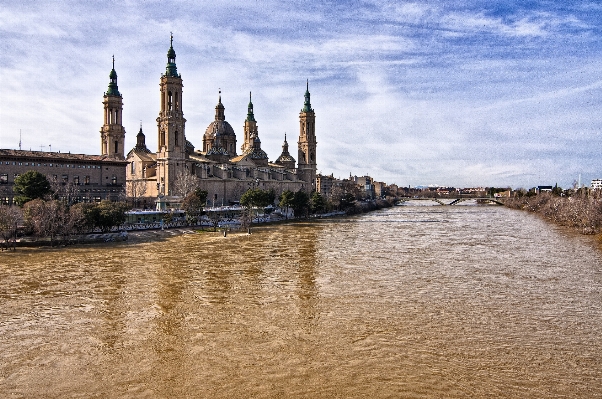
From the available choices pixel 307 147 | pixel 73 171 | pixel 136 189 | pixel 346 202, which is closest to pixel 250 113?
pixel 307 147

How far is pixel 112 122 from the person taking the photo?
5919 cm

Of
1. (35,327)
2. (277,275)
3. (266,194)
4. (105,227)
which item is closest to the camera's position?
(35,327)

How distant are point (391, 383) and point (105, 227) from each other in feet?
86.3

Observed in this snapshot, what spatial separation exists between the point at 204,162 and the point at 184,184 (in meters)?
11.0

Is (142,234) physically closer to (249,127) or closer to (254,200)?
(254,200)

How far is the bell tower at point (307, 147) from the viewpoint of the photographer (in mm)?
78375

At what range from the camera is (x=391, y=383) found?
8602 millimetres

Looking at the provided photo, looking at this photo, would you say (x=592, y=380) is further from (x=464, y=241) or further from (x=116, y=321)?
(x=464, y=241)

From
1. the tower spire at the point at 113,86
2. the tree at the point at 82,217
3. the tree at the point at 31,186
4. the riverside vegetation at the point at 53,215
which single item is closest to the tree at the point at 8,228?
the riverside vegetation at the point at 53,215

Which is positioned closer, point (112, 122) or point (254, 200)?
point (254, 200)

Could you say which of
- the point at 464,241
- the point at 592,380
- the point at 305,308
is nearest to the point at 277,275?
the point at 305,308

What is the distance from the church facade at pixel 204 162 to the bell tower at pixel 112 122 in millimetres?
132

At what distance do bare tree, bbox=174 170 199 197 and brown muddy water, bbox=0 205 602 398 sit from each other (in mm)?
25026

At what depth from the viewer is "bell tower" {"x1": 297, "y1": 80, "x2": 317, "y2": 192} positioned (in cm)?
7838
